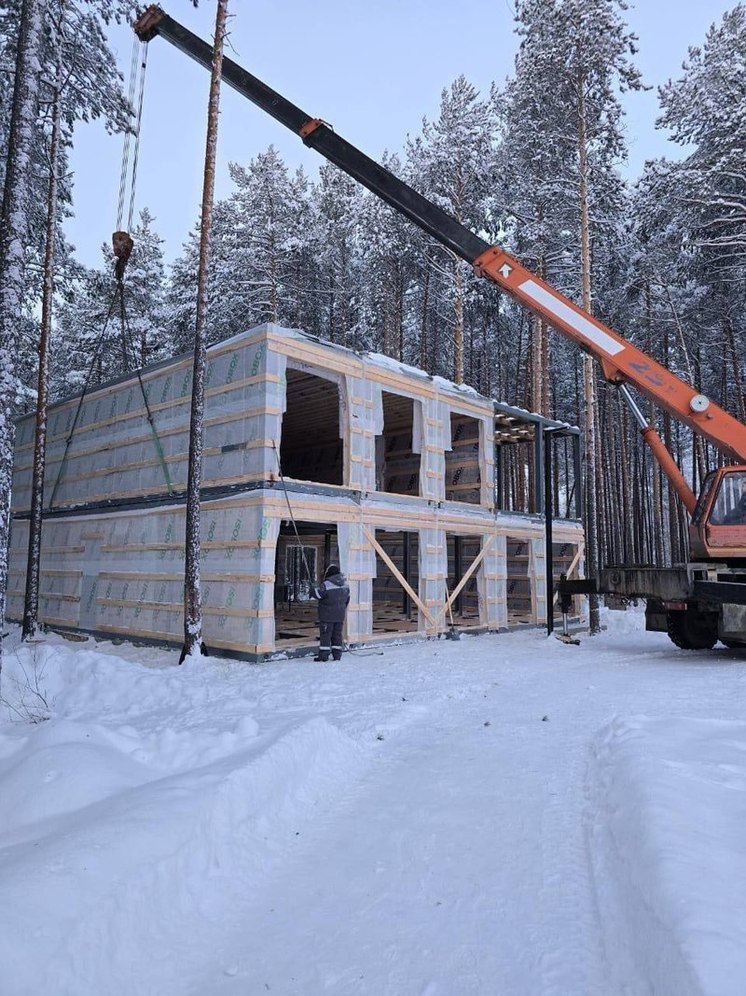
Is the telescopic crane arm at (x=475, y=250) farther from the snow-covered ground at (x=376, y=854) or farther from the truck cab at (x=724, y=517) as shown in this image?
the snow-covered ground at (x=376, y=854)

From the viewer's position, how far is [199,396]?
1141cm

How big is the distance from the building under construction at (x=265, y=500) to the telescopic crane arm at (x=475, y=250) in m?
3.16

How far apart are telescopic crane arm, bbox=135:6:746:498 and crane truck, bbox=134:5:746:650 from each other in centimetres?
2

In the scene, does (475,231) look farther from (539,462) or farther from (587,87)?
(539,462)

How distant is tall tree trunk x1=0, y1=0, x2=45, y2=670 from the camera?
673cm

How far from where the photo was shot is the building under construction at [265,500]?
12.0 meters

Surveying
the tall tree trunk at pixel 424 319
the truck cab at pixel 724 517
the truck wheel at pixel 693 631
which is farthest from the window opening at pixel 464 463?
the tall tree trunk at pixel 424 319

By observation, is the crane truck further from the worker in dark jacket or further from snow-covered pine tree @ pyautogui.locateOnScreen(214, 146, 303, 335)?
snow-covered pine tree @ pyautogui.locateOnScreen(214, 146, 303, 335)

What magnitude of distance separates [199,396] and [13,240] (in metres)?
4.73

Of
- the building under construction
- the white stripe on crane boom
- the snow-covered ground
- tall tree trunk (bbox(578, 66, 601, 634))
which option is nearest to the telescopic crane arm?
the white stripe on crane boom

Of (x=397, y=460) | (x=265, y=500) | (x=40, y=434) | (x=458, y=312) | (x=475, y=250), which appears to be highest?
(x=458, y=312)

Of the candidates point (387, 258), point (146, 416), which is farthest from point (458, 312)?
Answer: point (146, 416)

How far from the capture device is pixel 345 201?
29984 millimetres

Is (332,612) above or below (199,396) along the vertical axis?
below
